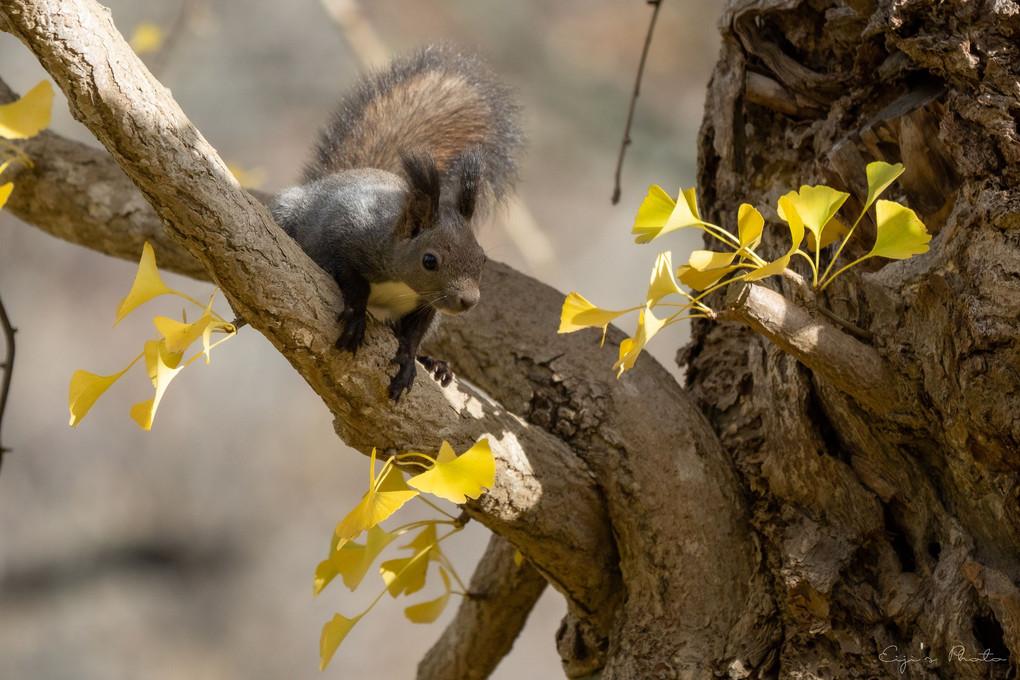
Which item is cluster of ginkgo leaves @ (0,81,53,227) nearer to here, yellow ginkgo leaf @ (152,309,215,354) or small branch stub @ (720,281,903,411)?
yellow ginkgo leaf @ (152,309,215,354)

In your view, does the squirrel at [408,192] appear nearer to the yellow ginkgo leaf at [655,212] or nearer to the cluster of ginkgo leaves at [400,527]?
the cluster of ginkgo leaves at [400,527]

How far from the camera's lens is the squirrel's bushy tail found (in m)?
1.62

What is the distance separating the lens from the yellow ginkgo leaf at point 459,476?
0.80 m

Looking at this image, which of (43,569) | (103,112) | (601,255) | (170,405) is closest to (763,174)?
(103,112)

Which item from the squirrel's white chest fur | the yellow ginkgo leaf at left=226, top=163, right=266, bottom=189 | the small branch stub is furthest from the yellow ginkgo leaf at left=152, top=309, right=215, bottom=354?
the yellow ginkgo leaf at left=226, top=163, right=266, bottom=189

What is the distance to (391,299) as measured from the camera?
4.76ft

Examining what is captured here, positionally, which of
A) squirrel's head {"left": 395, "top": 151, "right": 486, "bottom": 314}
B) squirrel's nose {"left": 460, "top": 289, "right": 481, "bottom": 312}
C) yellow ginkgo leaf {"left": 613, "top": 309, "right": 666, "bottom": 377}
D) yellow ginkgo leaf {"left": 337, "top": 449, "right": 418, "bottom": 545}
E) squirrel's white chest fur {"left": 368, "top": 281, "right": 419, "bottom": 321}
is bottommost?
yellow ginkgo leaf {"left": 337, "top": 449, "right": 418, "bottom": 545}

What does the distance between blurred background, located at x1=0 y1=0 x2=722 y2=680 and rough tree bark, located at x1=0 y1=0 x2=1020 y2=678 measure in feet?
5.15

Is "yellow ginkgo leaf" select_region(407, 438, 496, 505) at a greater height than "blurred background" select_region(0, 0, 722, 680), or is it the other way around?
"blurred background" select_region(0, 0, 722, 680)

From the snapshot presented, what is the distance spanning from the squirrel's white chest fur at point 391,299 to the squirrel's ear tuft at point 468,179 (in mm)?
160

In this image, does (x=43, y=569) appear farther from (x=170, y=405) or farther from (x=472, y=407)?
(x=472, y=407)

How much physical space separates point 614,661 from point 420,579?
297 millimetres

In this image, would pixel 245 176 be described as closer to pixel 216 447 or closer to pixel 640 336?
pixel 640 336

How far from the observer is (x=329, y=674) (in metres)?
3.41
